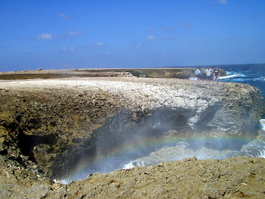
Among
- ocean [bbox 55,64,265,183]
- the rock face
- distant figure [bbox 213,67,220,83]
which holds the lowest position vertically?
ocean [bbox 55,64,265,183]

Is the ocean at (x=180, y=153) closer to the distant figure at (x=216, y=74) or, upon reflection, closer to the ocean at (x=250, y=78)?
the distant figure at (x=216, y=74)

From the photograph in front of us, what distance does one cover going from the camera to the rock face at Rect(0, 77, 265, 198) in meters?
4.64

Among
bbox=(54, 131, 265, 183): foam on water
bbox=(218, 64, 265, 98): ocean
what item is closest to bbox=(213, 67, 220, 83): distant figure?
bbox=(54, 131, 265, 183): foam on water

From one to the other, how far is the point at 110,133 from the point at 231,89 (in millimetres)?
9306

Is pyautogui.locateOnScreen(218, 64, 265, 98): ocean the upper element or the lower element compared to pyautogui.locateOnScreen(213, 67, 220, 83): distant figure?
lower

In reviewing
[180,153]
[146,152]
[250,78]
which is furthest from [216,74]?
[250,78]

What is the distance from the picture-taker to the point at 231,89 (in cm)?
1498

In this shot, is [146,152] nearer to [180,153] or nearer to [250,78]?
[180,153]

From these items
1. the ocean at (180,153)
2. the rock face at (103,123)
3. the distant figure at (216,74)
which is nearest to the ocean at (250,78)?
the distant figure at (216,74)

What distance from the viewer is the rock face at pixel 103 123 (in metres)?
4.64

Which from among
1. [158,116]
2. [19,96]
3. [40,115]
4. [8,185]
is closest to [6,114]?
[40,115]

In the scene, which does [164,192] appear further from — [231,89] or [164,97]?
[231,89]

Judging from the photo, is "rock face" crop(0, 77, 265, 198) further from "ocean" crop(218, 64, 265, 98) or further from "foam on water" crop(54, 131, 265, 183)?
"ocean" crop(218, 64, 265, 98)

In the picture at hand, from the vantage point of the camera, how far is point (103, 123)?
970cm
